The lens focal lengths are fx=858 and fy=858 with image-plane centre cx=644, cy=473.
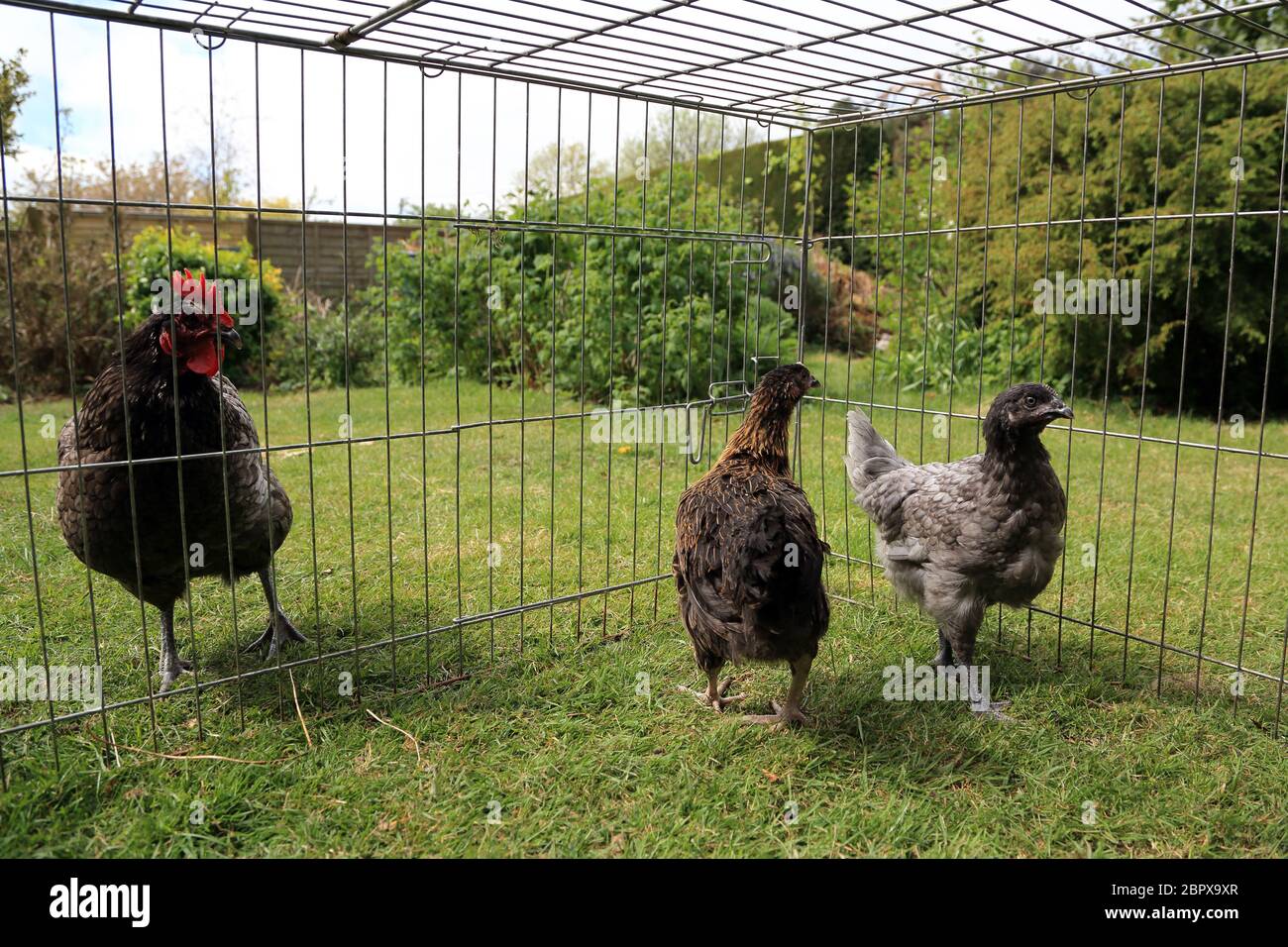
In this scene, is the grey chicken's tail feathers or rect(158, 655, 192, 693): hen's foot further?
the grey chicken's tail feathers

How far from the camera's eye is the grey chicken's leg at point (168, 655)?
4.08 metres

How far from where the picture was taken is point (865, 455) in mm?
4992

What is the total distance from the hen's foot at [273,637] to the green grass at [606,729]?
0.10 meters

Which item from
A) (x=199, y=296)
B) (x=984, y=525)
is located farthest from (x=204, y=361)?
(x=984, y=525)

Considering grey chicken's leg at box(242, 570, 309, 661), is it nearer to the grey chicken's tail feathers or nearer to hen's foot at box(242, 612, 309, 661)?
hen's foot at box(242, 612, 309, 661)

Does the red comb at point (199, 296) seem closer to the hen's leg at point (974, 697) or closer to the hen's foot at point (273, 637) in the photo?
the hen's foot at point (273, 637)

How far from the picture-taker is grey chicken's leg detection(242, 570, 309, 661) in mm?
4353

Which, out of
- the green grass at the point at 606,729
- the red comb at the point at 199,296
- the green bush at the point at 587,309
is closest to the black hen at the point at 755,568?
the green grass at the point at 606,729

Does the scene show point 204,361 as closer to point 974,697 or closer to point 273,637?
point 273,637

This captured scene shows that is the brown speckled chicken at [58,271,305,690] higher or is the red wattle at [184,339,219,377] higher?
the red wattle at [184,339,219,377]

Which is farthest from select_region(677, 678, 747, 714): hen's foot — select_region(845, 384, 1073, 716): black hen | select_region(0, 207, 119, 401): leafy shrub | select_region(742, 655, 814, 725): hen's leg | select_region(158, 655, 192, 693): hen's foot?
select_region(0, 207, 119, 401): leafy shrub

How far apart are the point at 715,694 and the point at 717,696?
3 centimetres

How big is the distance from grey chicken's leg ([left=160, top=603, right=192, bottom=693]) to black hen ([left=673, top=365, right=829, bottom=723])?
244 cm

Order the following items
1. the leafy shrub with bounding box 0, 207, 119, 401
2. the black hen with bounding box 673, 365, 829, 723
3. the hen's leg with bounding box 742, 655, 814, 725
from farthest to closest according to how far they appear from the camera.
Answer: the leafy shrub with bounding box 0, 207, 119, 401
the hen's leg with bounding box 742, 655, 814, 725
the black hen with bounding box 673, 365, 829, 723
